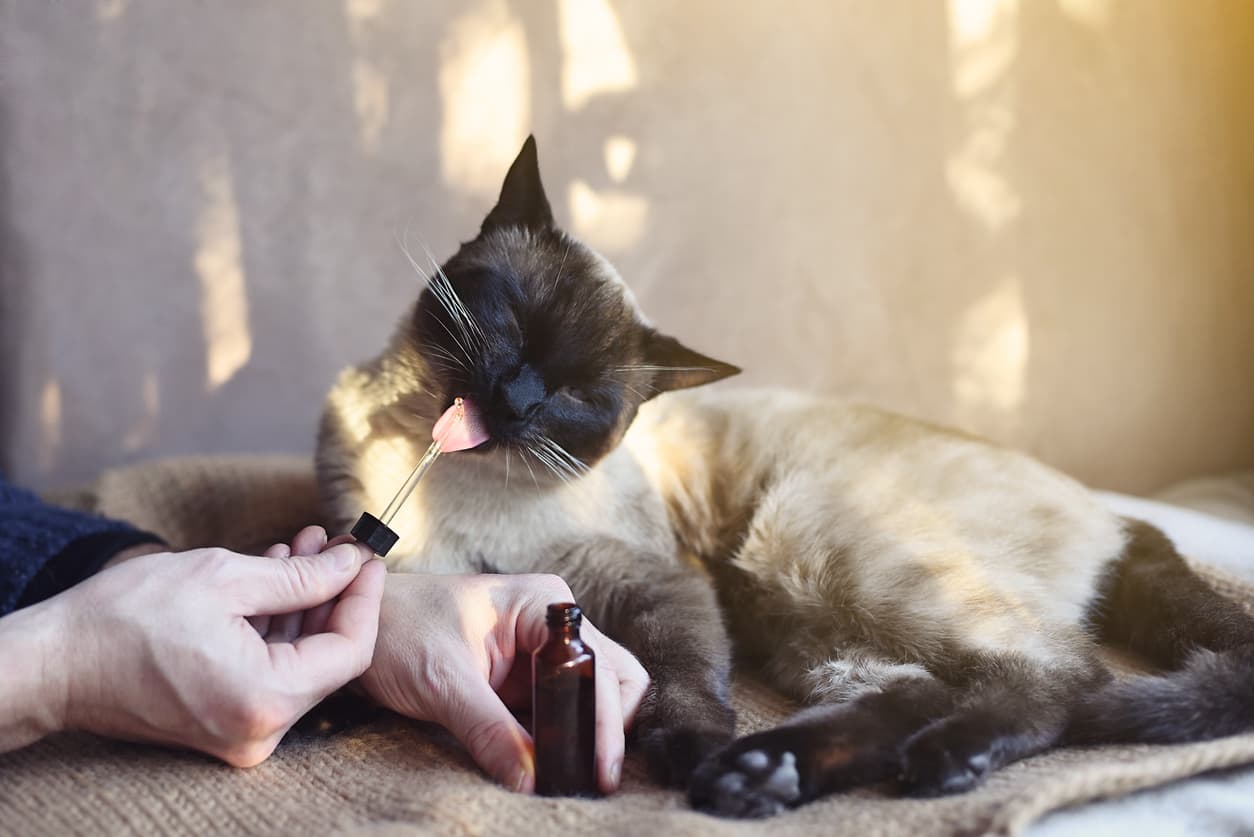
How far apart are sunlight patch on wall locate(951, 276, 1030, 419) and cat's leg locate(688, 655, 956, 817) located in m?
1.50

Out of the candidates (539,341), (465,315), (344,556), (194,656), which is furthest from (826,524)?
(194,656)

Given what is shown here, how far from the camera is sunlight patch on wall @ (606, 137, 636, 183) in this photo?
7.55 feet

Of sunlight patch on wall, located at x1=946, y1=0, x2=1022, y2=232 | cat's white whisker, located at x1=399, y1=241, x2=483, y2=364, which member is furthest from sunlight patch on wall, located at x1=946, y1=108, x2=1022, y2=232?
cat's white whisker, located at x1=399, y1=241, x2=483, y2=364

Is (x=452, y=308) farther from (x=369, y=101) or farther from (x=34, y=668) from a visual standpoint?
(x=369, y=101)

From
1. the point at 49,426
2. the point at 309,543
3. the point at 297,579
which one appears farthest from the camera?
the point at 49,426

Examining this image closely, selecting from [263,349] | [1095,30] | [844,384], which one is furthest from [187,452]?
[1095,30]

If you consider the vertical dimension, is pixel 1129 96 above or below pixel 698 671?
above

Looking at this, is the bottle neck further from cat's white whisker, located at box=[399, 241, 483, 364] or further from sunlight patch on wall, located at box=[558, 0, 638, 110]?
sunlight patch on wall, located at box=[558, 0, 638, 110]

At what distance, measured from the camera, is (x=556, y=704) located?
1.07 metres

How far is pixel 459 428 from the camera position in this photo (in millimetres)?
1364

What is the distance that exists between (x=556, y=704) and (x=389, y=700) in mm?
288

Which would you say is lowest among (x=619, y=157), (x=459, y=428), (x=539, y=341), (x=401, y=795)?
(x=401, y=795)

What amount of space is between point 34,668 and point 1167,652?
148 cm

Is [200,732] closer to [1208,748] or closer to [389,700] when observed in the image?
[389,700]
